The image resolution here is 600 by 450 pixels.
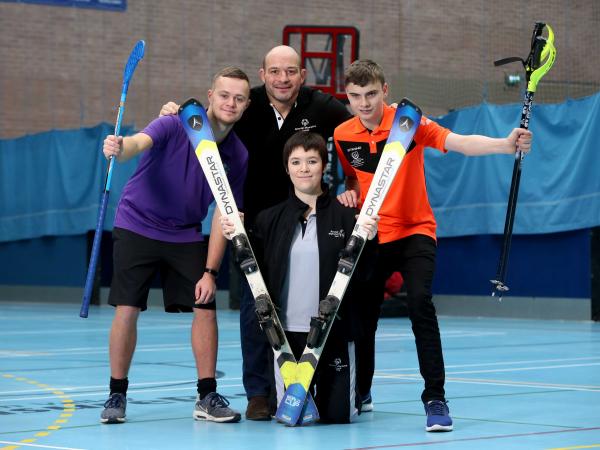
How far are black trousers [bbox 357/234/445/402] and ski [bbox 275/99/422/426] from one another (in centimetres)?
29

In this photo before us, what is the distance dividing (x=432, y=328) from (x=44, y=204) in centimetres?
1607

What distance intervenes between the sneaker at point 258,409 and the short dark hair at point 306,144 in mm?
1263

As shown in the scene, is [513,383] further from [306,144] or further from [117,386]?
[117,386]

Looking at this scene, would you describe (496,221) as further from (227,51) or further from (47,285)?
(47,285)

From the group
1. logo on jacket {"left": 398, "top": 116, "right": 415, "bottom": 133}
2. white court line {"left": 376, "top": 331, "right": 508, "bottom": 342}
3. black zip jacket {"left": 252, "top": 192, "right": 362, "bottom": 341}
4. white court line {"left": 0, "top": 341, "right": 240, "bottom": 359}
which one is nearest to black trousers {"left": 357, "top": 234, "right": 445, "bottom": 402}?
black zip jacket {"left": 252, "top": 192, "right": 362, "bottom": 341}

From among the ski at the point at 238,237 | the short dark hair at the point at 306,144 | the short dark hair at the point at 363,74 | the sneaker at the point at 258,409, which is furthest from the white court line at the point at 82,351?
the short dark hair at the point at 363,74

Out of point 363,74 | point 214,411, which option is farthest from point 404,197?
point 214,411

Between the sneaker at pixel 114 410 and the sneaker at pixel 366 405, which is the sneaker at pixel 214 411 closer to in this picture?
the sneaker at pixel 114 410

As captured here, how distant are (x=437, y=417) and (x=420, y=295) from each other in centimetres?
63

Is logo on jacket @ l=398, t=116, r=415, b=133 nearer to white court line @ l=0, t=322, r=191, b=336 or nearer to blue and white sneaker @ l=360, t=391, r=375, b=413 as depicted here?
blue and white sneaker @ l=360, t=391, r=375, b=413

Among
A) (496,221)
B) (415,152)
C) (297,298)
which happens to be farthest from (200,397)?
(496,221)

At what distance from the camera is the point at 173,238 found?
21.0ft

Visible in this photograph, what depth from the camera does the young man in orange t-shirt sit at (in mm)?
6020

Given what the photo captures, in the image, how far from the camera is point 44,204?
21250 mm
